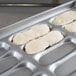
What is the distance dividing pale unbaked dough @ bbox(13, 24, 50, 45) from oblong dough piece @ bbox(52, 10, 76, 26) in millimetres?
77

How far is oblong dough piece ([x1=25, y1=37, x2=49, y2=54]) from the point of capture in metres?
1.06

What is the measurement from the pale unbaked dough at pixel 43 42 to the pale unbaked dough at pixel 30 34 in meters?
0.03

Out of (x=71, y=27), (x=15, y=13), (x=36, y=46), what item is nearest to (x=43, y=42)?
(x=36, y=46)

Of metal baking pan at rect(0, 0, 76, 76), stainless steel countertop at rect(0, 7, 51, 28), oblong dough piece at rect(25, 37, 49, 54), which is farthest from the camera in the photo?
stainless steel countertop at rect(0, 7, 51, 28)

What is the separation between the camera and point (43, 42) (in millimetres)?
1121

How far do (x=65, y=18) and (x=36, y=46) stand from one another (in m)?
0.32

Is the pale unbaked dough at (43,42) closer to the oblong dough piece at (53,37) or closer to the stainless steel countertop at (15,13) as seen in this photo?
the oblong dough piece at (53,37)

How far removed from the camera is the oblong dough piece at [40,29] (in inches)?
46.6

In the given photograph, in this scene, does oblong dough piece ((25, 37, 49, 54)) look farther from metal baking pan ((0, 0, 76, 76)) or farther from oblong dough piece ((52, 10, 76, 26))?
oblong dough piece ((52, 10, 76, 26))

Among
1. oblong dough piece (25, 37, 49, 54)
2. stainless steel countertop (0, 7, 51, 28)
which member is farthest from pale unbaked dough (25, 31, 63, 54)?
stainless steel countertop (0, 7, 51, 28)

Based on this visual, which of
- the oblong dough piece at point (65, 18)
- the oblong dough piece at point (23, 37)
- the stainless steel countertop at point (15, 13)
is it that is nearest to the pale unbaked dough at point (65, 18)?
the oblong dough piece at point (65, 18)

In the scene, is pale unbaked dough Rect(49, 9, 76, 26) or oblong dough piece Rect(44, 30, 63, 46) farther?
pale unbaked dough Rect(49, 9, 76, 26)

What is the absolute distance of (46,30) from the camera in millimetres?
1189

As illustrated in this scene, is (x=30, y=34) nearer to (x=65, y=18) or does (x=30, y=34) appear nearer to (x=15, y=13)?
(x=65, y=18)
